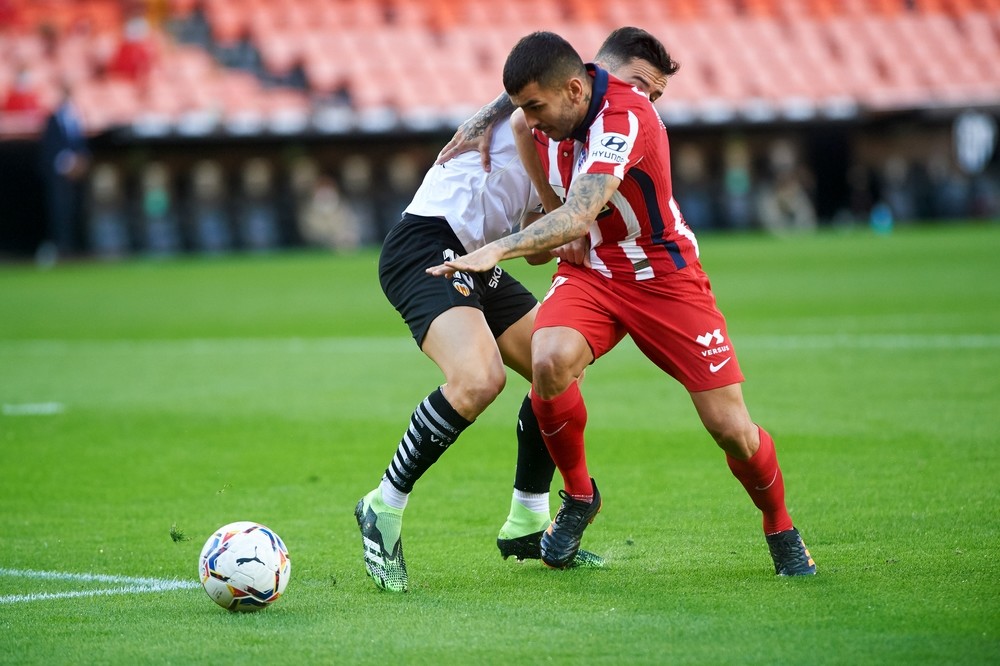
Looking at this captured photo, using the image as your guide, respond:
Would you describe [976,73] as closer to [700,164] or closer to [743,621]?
[700,164]

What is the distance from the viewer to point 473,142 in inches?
226

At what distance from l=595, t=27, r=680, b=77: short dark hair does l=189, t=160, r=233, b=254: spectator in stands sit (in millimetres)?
29669

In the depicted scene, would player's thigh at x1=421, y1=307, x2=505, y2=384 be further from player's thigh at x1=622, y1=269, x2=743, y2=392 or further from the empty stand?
the empty stand

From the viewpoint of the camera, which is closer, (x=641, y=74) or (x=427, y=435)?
(x=427, y=435)

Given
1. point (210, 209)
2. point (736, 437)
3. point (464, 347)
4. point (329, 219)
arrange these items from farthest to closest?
1. point (210, 209)
2. point (329, 219)
3. point (464, 347)
4. point (736, 437)

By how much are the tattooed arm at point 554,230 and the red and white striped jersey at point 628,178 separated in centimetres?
8

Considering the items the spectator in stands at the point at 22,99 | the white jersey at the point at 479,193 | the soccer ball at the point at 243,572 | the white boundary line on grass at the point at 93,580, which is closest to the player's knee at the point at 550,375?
the white jersey at the point at 479,193

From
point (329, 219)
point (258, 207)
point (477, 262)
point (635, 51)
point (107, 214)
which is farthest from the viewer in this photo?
point (258, 207)

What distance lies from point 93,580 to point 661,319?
246 cm

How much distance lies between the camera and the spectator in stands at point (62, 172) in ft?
87.9

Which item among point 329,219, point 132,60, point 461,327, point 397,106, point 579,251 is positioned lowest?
point 329,219

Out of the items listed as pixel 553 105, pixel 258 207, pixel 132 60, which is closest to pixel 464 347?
pixel 553 105

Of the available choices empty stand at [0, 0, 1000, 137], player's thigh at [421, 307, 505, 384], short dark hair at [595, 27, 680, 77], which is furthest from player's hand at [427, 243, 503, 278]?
empty stand at [0, 0, 1000, 137]

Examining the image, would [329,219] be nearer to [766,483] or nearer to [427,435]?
[427,435]
